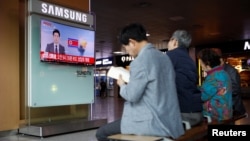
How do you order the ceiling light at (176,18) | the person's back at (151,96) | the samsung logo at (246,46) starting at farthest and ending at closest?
1. the samsung logo at (246,46)
2. the ceiling light at (176,18)
3. the person's back at (151,96)

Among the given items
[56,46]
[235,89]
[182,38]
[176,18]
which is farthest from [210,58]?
[176,18]

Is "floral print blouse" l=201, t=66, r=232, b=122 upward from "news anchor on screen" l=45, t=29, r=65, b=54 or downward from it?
downward

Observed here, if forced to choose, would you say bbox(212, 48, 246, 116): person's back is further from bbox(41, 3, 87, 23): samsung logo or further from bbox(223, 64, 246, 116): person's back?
bbox(41, 3, 87, 23): samsung logo

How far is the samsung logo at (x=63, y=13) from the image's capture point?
4.78 metres

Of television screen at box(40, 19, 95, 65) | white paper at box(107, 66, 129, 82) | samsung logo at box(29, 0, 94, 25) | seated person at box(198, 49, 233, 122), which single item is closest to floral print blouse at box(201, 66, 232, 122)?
seated person at box(198, 49, 233, 122)

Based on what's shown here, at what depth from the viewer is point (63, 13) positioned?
5.05m

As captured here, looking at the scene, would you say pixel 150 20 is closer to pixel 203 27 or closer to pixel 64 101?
pixel 203 27

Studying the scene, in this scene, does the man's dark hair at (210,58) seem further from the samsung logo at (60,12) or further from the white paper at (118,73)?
the samsung logo at (60,12)

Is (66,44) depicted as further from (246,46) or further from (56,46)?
(246,46)

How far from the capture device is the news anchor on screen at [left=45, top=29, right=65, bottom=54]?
4.74 meters
